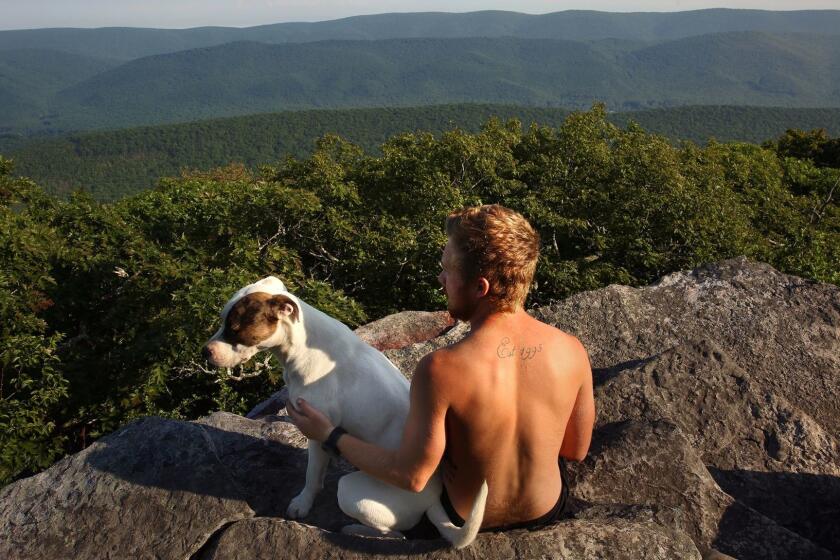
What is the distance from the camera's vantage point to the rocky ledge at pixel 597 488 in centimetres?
365

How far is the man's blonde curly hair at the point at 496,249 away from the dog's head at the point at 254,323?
1283mm

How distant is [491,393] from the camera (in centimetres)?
323

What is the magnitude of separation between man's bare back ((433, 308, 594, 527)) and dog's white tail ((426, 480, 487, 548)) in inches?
4.0

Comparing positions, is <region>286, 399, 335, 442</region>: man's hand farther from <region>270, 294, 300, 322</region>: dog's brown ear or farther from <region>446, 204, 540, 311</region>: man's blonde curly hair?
<region>446, 204, 540, 311</region>: man's blonde curly hair

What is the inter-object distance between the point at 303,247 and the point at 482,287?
12209 millimetres

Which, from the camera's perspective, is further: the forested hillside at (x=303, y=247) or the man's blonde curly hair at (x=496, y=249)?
the forested hillside at (x=303, y=247)

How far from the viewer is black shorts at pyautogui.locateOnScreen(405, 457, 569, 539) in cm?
372

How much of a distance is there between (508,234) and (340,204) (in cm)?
1340

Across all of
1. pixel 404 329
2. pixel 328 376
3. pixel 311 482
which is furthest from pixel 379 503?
pixel 404 329

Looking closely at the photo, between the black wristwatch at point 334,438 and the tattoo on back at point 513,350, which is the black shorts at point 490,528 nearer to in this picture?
the black wristwatch at point 334,438

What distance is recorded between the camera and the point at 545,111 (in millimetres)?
162625

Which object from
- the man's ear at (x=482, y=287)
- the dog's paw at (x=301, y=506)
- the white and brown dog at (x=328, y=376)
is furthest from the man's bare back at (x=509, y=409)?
the dog's paw at (x=301, y=506)

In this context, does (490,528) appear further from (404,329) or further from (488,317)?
(404,329)

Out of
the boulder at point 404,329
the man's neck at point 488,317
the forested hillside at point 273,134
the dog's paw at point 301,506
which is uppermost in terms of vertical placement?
the man's neck at point 488,317
